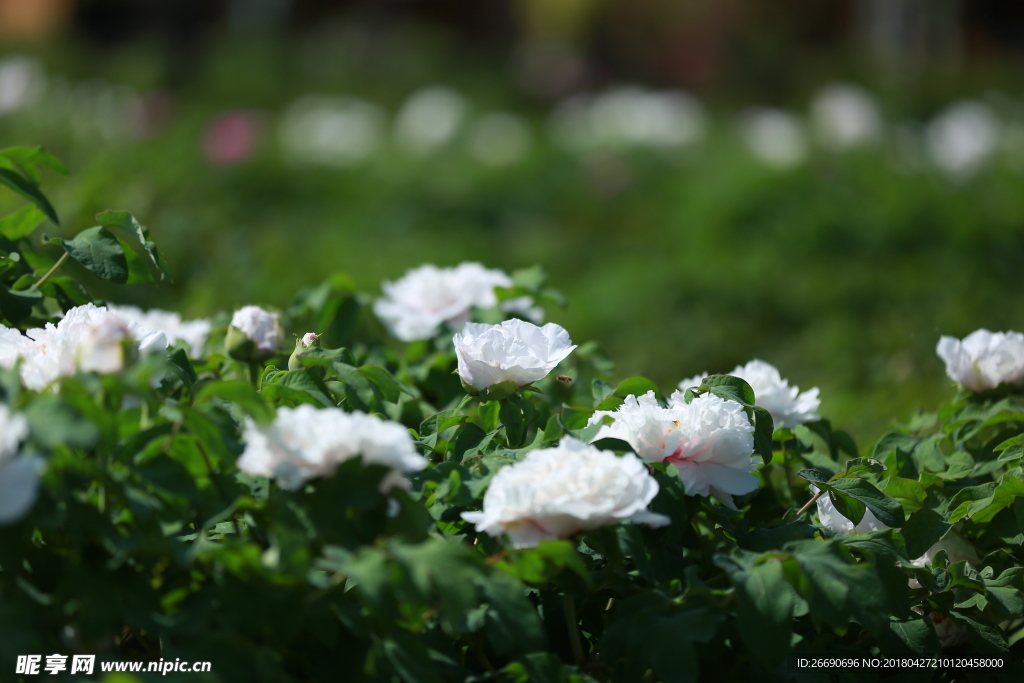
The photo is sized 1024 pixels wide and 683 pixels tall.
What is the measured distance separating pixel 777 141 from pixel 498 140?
210cm

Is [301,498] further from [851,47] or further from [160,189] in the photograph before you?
[851,47]

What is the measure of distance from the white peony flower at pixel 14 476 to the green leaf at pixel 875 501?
0.90 metres

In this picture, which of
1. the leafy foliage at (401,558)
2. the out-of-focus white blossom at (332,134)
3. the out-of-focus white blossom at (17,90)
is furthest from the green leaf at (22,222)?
the out-of-focus white blossom at (332,134)

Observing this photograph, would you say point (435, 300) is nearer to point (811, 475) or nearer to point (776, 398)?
point (776, 398)

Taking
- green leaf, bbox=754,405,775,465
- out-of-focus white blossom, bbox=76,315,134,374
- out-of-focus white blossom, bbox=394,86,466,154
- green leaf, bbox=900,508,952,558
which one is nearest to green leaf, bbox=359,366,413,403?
out-of-focus white blossom, bbox=76,315,134,374

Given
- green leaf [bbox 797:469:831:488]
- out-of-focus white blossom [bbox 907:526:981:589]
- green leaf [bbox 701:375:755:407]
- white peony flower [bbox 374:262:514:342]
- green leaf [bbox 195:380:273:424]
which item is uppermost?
white peony flower [bbox 374:262:514:342]

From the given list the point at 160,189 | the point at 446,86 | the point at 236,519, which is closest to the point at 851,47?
the point at 446,86

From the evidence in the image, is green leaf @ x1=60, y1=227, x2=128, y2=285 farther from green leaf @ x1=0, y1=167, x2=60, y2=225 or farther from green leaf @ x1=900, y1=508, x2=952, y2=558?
green leaf @ x1=900, y1=508, x2=952, y2=558

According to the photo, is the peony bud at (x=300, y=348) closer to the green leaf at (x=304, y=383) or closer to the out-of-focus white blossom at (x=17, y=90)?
the green leaf at (x=304, y=383)

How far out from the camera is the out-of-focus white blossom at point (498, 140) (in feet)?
22.1

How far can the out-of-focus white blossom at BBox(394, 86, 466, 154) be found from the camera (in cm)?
741

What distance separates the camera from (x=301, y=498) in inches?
38.1

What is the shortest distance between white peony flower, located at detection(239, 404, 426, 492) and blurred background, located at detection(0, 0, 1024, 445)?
5.54 feet

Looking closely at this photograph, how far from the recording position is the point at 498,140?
713 centimetres
